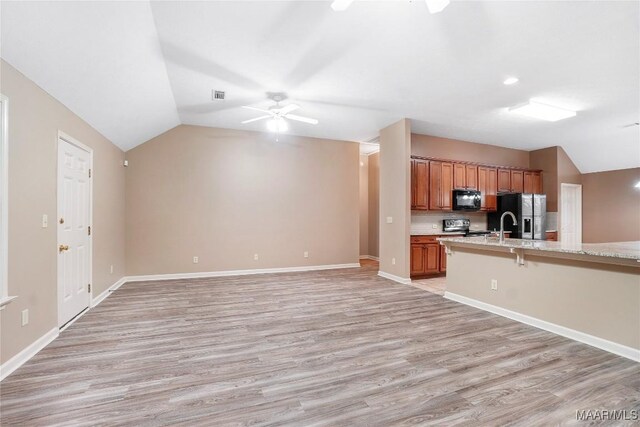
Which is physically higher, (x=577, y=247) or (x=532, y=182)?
(x=532, y=182)

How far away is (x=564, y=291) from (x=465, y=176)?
3723 mm

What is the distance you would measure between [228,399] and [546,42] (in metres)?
4.35

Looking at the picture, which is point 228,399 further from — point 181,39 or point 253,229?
point 253,229

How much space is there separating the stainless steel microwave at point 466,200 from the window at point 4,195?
662cm

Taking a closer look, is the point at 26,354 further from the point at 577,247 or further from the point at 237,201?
the point at 577,247

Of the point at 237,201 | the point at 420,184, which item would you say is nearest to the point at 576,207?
the point at 420,184

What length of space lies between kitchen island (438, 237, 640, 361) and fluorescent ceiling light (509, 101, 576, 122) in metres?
2.42

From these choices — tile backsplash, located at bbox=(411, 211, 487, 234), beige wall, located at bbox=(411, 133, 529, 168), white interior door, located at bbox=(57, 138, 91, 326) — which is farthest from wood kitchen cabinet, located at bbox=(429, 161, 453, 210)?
white interior door, located at bbox=(57, 138, 91, 326)

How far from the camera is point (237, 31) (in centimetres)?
275

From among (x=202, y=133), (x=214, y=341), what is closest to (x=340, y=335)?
(x=214, y=341)

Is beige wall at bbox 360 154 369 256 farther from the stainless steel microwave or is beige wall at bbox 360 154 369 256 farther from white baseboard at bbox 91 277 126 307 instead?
white baseboard at bbox 91 277 126 307

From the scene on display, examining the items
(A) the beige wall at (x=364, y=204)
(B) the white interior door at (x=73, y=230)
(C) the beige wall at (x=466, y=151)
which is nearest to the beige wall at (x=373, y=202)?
(A) the beige wall at (x=364, y=204)

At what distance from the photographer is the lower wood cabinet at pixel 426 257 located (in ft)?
18.0

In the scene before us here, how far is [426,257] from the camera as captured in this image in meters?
5.63
